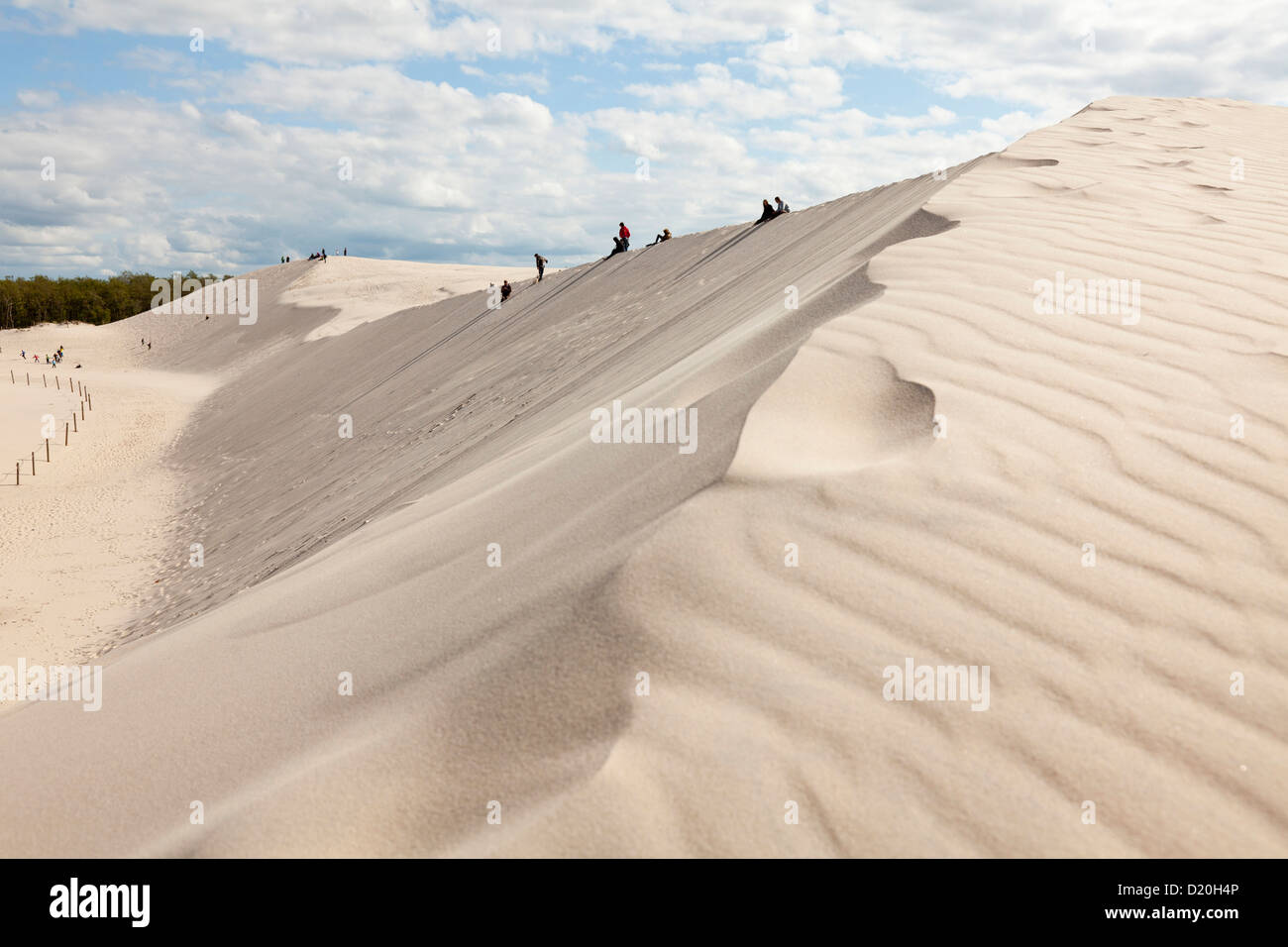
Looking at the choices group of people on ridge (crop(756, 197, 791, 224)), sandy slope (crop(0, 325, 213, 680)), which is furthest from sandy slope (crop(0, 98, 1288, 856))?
Result: group of people on ridge (crop(756, 197, 791, 224))

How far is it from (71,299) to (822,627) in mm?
75440

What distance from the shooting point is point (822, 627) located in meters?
2.19

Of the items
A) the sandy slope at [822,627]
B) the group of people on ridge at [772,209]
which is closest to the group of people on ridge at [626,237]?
the group of people on ridge at [772,209]

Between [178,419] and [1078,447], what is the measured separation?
77.0ft

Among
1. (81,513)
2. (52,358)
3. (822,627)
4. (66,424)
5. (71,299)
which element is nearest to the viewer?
(822,627)

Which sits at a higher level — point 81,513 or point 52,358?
point 81,513

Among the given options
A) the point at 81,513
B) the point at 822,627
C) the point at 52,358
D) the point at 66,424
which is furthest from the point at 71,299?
the point at 822,627

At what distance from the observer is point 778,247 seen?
1195 centimetres

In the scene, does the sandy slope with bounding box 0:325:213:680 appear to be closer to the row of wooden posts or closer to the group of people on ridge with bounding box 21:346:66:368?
the row of wooden posts

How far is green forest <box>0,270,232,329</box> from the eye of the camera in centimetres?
5916

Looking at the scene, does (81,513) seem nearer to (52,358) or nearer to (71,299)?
(52,358)

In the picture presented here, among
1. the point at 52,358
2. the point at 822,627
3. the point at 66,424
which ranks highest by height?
the point at 822,627

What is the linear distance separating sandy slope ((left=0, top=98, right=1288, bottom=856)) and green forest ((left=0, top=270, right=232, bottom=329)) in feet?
209

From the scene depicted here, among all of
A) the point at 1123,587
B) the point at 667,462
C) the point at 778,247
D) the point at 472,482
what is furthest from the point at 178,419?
the point at 1123,587
